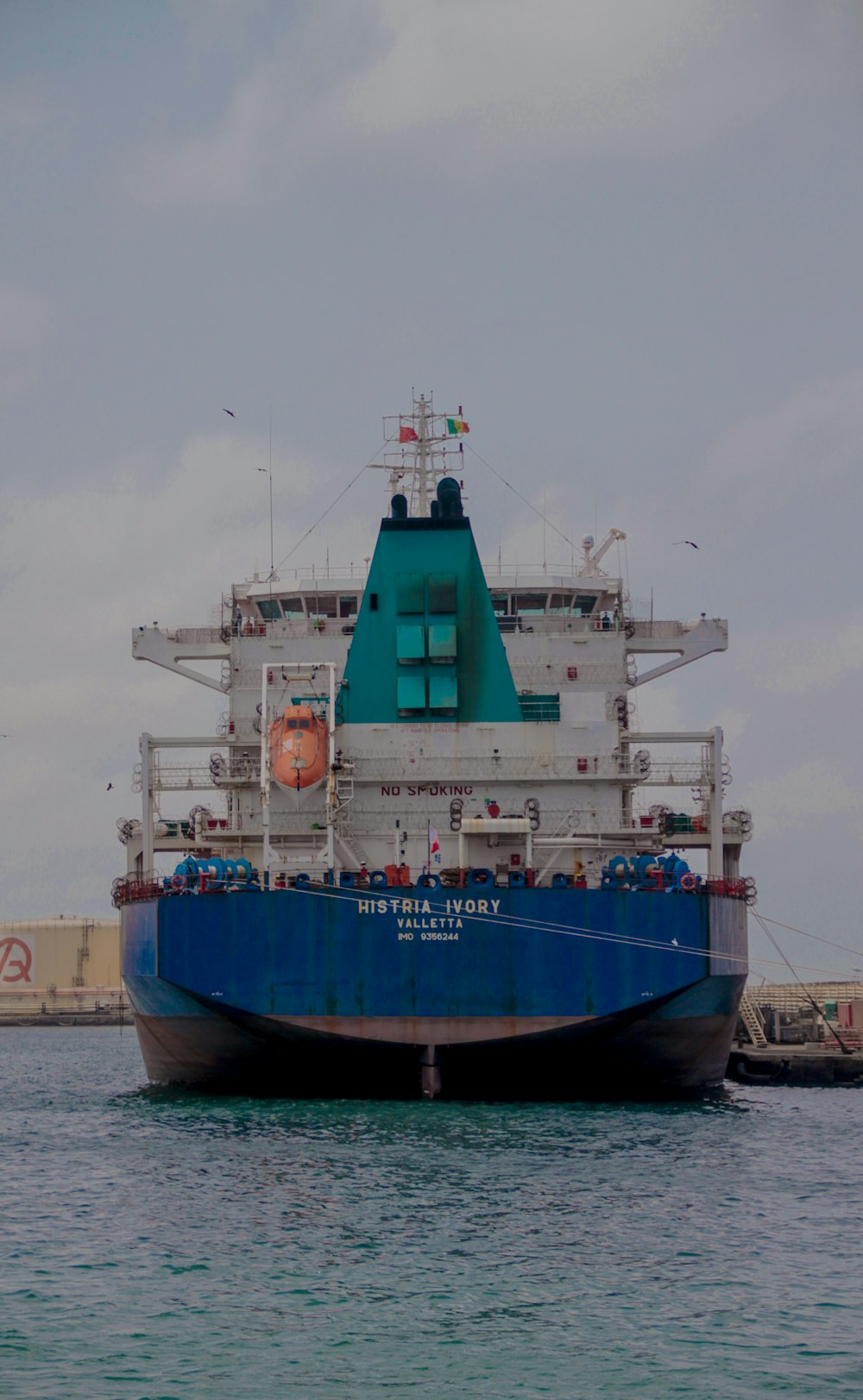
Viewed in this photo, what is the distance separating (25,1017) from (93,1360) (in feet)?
272

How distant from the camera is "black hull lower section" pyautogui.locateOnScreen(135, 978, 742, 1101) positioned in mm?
31047

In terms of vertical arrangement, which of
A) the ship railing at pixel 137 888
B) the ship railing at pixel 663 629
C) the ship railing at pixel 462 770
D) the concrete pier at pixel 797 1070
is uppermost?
the ship railing at pixel 663 629

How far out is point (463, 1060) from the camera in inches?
1221

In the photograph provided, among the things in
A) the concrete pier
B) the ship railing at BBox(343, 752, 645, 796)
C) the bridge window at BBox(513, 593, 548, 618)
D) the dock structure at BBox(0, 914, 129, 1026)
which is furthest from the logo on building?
the ship railing at BBox(343, 752, 645, 796)

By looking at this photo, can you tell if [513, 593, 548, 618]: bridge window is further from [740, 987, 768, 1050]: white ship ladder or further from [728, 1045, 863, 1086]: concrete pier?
[740, 987, 768, 1050]: white ship ladder

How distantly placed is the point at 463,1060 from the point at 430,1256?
12253 millimetres

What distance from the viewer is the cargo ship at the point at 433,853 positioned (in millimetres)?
31156

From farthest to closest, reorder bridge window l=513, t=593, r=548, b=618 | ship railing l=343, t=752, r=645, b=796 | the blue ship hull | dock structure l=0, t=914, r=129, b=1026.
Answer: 1. dock structure l=0, t=914, r=129, b=1026
2. bridge window l=513, t=593, r=548, b=618
3. ship railing l=343, t=752, r=645, b=796
4. the blue ship hull

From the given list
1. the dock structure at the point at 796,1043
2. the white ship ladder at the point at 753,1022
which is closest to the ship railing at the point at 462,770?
the dock structure at the point at 796,1043

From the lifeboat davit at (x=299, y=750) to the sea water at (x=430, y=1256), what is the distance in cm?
691

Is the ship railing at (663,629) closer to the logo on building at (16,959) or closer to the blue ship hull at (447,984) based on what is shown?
the blue ship hull at (447,984)

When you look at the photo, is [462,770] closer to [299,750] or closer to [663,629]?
[299,750]

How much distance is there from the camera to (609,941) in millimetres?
31344

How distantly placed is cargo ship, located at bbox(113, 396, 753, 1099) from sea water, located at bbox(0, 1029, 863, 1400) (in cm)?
161
